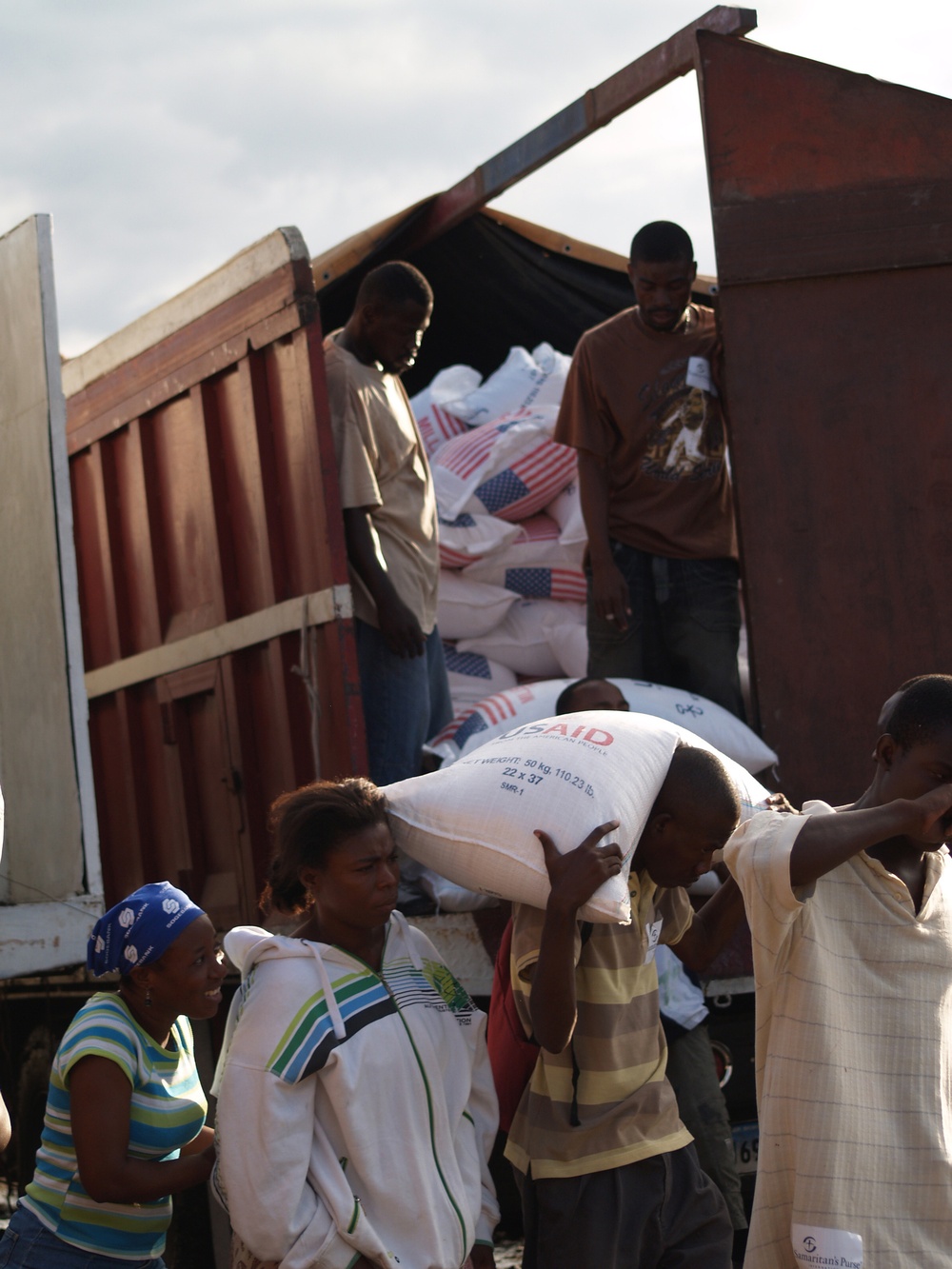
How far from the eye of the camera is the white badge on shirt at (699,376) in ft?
12.9

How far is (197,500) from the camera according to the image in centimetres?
426

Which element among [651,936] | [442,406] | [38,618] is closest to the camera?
[651,936]

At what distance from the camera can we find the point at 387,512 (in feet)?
12.5

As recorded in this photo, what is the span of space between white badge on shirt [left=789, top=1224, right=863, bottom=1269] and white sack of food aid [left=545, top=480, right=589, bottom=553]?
9.41 feet

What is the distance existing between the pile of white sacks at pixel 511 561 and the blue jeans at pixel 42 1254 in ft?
8.50

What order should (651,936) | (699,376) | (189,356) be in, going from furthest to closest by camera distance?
1. (189,356)
2. (699,376)
3. (651,936)

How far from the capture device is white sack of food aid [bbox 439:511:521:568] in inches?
188

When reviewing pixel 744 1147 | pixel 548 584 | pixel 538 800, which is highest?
pixel 548 584

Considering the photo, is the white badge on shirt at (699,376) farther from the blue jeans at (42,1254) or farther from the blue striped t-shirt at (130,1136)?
the blue jeans at (42,1254)

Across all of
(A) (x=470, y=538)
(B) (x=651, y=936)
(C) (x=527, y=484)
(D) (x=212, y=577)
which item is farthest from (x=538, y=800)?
(C) (x=527, y=484)

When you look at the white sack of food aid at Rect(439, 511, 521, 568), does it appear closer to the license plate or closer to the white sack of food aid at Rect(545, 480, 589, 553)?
the white sack of food aid at Rect(545, 480, 589, 553)

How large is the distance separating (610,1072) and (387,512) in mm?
1858

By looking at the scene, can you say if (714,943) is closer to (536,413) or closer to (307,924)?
(307,924)

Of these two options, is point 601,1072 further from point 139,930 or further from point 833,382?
point 833,382
